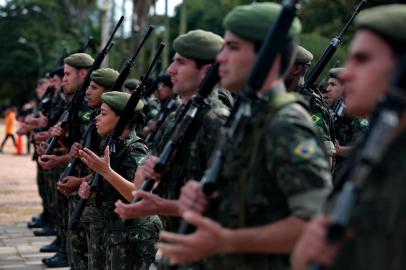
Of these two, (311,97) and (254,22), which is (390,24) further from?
(311,97)

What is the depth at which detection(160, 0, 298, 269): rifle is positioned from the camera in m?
2.73

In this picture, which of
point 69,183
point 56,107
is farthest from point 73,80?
point 69,183

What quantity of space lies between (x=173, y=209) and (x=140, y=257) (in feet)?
6.74

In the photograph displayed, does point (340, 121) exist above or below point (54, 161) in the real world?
above

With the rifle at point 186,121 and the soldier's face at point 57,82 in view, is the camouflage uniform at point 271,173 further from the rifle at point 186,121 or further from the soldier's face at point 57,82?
the soldier's face at point 57,82

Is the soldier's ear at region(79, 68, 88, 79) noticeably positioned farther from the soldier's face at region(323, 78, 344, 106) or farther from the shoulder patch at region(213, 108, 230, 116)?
the shoulder patch at region(213, 108, 230, 116)

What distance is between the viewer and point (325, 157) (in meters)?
2.66

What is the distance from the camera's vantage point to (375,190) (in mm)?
2139

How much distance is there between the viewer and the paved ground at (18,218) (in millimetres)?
8594

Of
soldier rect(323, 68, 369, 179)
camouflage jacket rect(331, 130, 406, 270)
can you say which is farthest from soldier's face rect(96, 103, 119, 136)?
camouflage jacket rect(331, 130, 406, 270)

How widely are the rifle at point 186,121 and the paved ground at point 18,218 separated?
504 cm

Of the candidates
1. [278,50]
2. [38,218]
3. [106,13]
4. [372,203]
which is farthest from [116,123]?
[106,13]

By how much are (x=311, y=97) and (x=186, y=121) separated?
8.53ft

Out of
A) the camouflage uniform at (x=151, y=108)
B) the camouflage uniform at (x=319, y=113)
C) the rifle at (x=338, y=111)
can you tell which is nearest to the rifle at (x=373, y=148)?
the camouflage uniform at (x=319, y=113)
